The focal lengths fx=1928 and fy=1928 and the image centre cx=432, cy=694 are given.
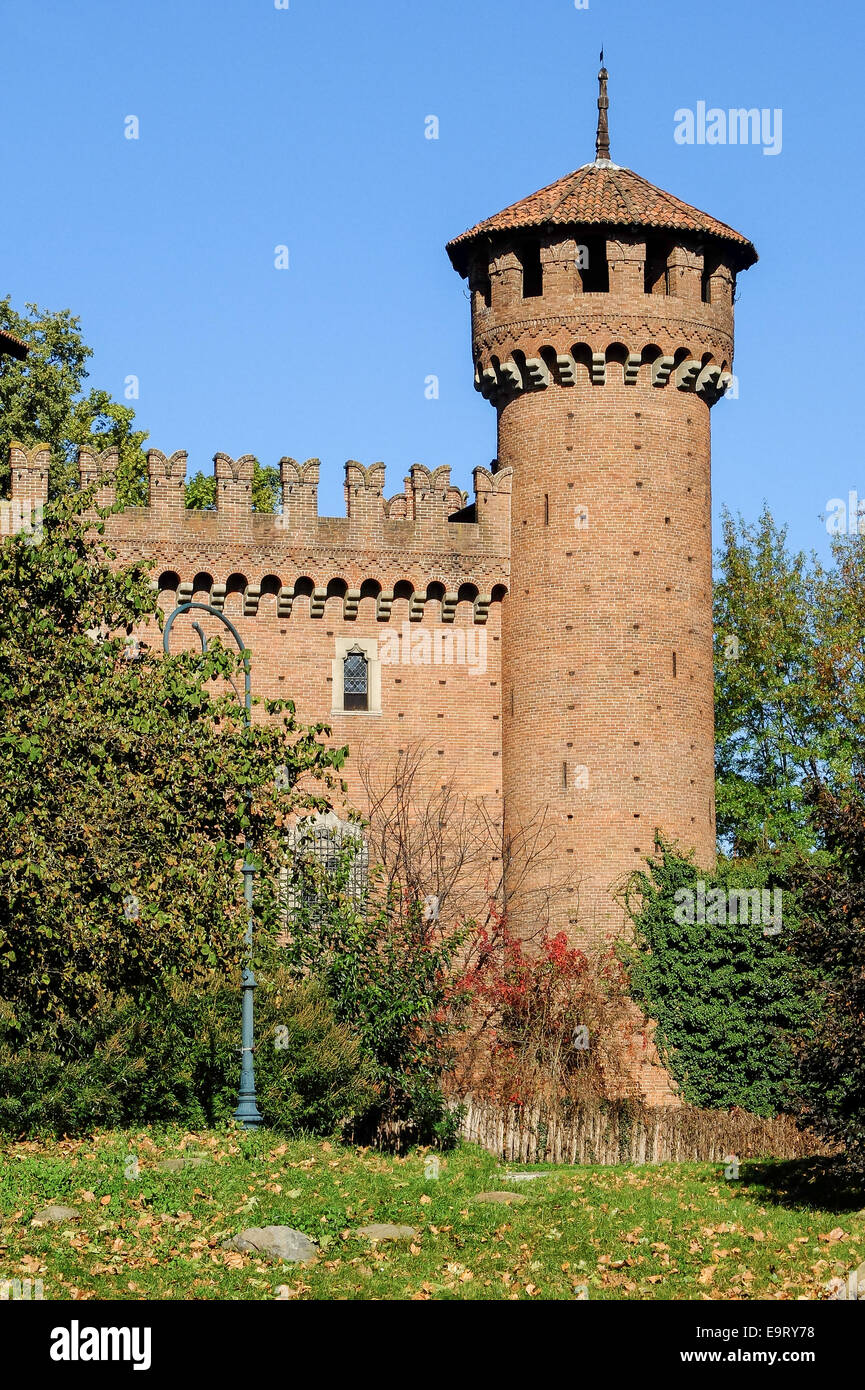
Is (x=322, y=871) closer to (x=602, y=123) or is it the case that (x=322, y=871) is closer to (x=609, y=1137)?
(x=609, y=1137)

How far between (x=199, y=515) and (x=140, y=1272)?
21.7 metres

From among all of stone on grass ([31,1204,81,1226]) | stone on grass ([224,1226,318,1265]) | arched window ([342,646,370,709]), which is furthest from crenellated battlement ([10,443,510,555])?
stone on grass ([224,1226,318,1265])

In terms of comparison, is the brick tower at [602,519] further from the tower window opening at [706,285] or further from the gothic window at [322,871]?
the gothic window at [322,871]

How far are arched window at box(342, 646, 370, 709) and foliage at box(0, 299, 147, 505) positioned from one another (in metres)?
10.7

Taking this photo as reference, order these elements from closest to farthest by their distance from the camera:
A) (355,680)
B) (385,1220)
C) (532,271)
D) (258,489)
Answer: (385,1220), (355,680), (532,271), (258,489)

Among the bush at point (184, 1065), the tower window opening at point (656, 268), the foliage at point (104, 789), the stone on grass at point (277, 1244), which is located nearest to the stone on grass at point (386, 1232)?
the stone on grass at point (277, 1244)

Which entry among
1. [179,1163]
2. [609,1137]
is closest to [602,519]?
[609,1137]

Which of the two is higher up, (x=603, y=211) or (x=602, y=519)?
(x=603, y=211)

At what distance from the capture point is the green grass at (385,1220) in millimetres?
17359

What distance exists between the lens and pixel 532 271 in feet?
125

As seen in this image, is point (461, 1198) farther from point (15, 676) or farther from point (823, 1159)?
point (15, 676)

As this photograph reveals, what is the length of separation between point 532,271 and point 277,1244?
79.4 ft

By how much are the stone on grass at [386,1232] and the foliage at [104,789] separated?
3.66 m
